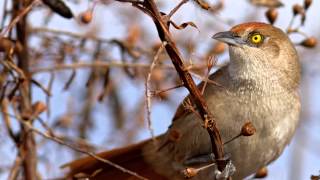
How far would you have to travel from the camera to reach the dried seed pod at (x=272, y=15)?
3.97 m

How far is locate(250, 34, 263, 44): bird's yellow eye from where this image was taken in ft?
13.7

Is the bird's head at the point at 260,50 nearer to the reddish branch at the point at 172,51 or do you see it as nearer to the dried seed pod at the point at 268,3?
the dried seed pod at the point at 268,3

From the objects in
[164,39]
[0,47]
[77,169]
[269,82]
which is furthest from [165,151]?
[164,39]

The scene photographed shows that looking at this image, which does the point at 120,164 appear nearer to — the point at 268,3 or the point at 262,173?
the point at 262,173

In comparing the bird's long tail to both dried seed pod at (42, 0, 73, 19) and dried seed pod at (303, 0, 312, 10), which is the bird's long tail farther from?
dried seed pod at (303, 0, 312, 10)

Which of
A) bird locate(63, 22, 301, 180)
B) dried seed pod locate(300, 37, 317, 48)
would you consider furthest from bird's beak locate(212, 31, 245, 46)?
dried seed pod locate(300, 37, 317, 48)

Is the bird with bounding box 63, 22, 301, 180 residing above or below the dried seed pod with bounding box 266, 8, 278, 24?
below

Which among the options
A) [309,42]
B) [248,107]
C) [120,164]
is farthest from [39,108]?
[309,42]

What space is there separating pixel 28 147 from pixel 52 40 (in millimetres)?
757

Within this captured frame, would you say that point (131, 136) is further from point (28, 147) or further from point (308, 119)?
point (28, 147)

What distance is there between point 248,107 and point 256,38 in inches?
20.6

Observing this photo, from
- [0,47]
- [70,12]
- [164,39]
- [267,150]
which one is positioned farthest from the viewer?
[267,150]

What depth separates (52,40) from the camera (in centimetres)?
417

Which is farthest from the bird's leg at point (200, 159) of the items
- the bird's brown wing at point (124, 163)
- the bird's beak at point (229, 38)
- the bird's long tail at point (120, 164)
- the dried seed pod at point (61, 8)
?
the dried seed pod at point (61, 8)
